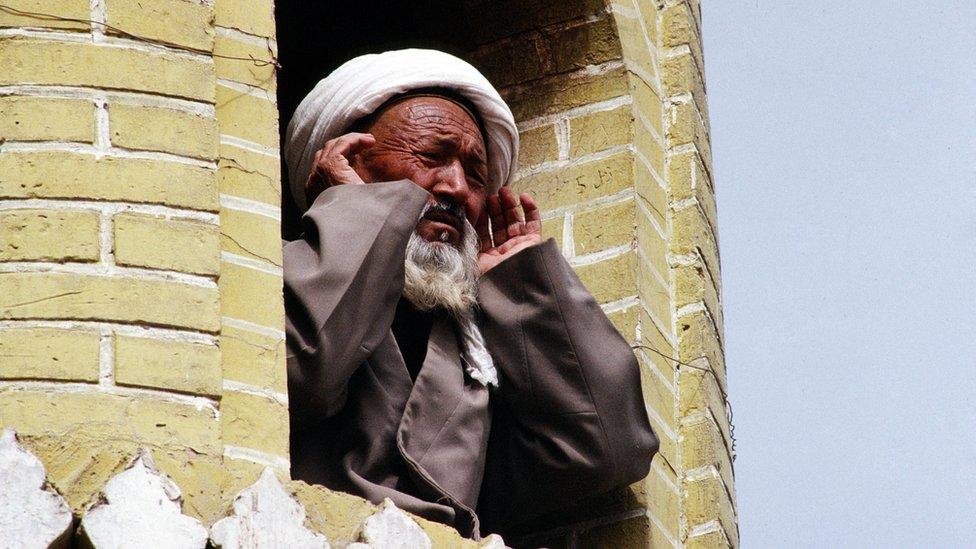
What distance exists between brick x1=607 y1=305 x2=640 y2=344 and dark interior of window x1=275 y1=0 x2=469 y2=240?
842mm

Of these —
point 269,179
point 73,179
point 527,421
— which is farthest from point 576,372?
point 73,179

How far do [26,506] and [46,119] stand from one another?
2.16 feet

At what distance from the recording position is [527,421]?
437 cm

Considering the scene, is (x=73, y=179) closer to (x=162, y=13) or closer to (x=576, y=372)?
(x=162, y=13)

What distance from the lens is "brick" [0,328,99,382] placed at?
11.0 ft

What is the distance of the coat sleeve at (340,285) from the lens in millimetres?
3892

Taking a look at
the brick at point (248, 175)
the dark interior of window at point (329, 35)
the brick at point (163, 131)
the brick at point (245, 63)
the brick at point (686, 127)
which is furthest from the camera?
the dark interior of window at point (329, 35)

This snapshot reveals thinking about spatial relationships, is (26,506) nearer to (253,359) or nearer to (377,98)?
(253,359)

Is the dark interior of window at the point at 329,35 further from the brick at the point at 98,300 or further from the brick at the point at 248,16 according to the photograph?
the brick at the point at 98,300

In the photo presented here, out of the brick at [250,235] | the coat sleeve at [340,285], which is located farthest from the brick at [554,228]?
the brick at [250,235]

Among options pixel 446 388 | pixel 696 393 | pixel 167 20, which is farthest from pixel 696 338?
pixel 167 20

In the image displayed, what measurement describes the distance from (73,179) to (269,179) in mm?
341

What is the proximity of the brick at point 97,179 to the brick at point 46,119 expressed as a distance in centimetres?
3

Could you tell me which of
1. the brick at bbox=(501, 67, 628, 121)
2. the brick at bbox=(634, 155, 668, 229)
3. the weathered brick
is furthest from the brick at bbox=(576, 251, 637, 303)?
the brick at bbox=(501, 67, 628, 121)
